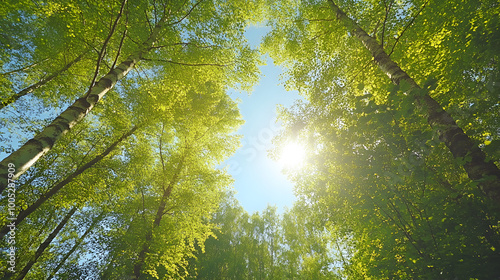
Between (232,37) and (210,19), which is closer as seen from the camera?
(210,19)

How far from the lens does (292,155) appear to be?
260 inches

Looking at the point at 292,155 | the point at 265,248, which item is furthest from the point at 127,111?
the point at 265,248

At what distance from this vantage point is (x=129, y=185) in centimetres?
596

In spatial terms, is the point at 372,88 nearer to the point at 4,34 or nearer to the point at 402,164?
the point at 402,164

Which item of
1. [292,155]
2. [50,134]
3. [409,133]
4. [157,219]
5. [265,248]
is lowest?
[409,133]

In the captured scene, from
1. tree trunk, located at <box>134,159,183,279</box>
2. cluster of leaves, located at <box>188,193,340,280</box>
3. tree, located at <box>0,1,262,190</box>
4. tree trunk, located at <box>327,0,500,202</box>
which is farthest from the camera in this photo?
cluster of leaves, located at <box>188,193,340,280</box>

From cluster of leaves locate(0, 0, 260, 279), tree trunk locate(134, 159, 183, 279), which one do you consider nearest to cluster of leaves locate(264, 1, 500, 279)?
cluster of leaves locate(0, 0, 260, 279)

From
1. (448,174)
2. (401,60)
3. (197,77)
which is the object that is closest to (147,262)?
(197,77)

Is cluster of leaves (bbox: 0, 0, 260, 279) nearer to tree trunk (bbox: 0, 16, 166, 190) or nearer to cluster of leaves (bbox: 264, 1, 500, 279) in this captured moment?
tree trunk (bbox: 0, 16, 166, 190)

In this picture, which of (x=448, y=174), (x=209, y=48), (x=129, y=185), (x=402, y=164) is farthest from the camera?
(x=129, y=185)

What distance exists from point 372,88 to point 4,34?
412 inches

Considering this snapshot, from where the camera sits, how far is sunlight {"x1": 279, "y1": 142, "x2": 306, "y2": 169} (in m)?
6.01

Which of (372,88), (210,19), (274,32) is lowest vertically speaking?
(372,88)

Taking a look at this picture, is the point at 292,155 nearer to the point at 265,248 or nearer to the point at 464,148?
the point at 464,148
